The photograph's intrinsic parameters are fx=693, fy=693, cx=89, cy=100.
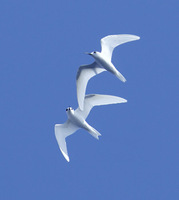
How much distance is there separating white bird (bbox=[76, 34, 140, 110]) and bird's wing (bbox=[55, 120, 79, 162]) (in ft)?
5.13

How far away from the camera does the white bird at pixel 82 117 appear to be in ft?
103

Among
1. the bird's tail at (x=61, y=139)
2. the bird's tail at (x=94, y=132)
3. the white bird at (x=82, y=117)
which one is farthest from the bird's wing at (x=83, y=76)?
the bird's tail at (x=61, y=139)

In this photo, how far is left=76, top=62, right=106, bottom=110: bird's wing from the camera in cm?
3098

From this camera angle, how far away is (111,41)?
3066 centimetres

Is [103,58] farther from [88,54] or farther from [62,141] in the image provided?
[62,141]

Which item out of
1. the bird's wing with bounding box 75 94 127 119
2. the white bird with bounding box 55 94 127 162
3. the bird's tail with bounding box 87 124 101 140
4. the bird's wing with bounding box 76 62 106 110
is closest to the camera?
the bird's wing with bounding box 76 62 106 110

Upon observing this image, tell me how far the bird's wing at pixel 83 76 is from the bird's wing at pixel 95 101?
0.56 metres

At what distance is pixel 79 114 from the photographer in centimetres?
3152

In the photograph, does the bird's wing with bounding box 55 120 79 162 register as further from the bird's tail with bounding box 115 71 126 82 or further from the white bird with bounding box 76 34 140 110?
the bird's tail with bounding box 115 71 126 82

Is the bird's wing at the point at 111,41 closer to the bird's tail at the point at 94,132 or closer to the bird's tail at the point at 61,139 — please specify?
the bird's tail at the point at 94,132

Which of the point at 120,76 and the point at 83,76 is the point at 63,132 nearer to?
the point at 83,76

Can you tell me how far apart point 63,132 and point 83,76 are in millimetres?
2940

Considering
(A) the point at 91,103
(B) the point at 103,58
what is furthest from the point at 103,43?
(A) the point at 91,103

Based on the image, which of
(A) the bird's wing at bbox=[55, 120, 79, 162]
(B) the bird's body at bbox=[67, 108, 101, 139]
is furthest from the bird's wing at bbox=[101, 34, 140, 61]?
(A) the bird's wing at bbox=[55, 120, 79, 162]
